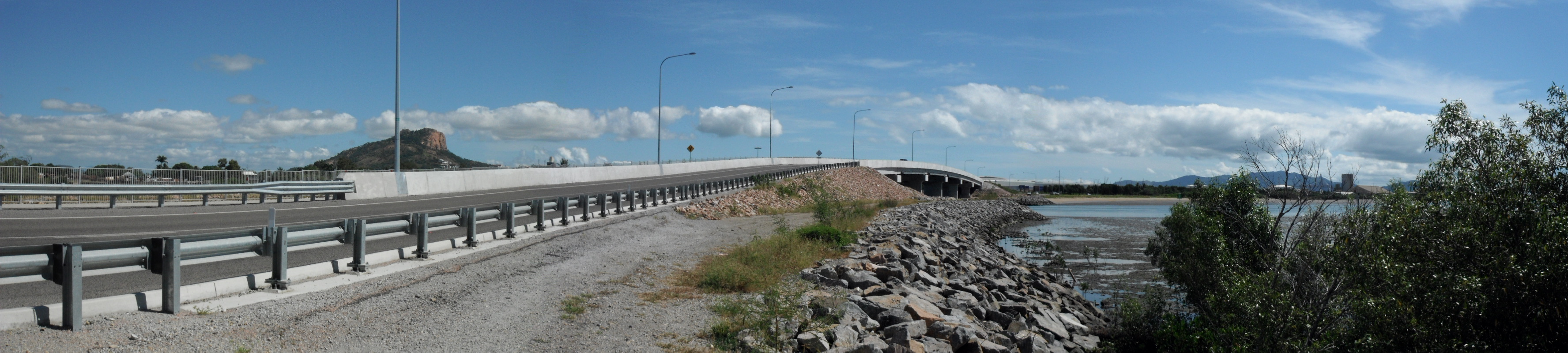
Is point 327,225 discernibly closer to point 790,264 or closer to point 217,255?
point 217,255

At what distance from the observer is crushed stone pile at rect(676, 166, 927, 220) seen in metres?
24.3

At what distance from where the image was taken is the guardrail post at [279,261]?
7.76m

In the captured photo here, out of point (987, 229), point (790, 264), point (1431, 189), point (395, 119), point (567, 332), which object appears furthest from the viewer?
point (987, 229)

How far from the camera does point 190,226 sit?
15133mm

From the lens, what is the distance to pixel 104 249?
6.12 m

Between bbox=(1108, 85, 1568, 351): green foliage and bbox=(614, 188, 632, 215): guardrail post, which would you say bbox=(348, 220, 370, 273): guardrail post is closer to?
bbox=(614, 188, 632, 215): guardrail post

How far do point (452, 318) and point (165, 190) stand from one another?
60.3ft

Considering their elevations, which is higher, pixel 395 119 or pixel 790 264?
pixel 395 119

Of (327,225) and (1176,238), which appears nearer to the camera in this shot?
(327,225)

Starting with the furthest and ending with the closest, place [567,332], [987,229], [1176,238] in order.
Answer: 1. [987,229]
2. [1176,238]
3. [567,332]

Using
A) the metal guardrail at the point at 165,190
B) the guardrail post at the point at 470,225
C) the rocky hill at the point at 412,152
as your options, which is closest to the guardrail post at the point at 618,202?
the guardrail post at the point at 470,225

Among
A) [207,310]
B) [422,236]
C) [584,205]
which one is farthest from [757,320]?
[584,205]

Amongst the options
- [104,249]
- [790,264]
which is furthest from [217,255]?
[790,264]

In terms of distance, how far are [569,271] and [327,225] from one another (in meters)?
2.72
